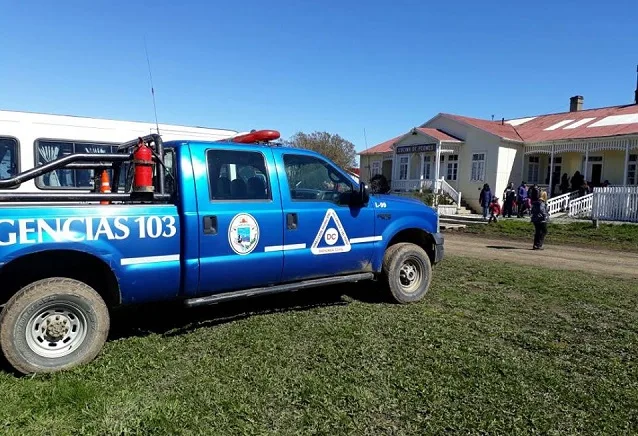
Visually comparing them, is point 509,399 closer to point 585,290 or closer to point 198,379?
point 198,379

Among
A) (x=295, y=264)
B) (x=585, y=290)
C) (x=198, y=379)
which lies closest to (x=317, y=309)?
(x=295, y=264)

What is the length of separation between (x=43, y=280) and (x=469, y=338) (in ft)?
12.7

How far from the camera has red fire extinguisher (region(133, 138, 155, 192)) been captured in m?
4.32

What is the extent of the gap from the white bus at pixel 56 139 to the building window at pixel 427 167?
2264cm

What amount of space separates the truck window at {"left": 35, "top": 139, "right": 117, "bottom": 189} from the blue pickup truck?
4.56m

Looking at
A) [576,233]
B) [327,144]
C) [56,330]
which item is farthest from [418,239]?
[327,144]

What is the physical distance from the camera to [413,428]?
3.05m

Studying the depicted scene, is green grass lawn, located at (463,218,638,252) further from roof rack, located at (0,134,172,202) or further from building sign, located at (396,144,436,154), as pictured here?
roof rack, located at (0,134,172,202)

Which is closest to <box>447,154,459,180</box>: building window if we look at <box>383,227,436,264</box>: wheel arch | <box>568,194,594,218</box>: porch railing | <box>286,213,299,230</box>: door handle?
<box>568,194,594,218</box>: porch railing

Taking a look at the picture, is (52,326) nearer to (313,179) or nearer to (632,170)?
(313,179)

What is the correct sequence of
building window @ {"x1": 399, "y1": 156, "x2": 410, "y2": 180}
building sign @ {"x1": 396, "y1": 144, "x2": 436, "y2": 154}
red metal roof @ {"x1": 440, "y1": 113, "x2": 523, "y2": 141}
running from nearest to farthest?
red metal roof @ {"x1": 440, "y1": 113, "x2": 523, "y2": 141}
building sign @ {"x1": 396, "y1": 144, "x2": 436, "y2": 154}
building window @ {"x1": 399, "y1": 156, "x2": 410, "y2": 180}

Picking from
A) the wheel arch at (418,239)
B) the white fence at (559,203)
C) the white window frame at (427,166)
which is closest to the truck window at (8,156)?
the wheel arch at (418,239)

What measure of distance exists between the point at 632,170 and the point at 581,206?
17.4 ft

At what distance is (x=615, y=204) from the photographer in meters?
19.4
